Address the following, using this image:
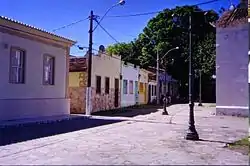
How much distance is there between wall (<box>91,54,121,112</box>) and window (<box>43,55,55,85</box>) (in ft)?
19.9

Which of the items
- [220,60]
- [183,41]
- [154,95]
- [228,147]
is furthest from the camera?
[183,41]

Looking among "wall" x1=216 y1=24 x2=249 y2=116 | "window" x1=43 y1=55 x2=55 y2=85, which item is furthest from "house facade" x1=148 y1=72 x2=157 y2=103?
"window" x1=43 y1=55 x2=55 y2=85

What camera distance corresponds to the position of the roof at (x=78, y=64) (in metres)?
27.5

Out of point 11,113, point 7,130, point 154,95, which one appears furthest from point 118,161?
point 154,95

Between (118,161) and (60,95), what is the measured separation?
48.0 feet

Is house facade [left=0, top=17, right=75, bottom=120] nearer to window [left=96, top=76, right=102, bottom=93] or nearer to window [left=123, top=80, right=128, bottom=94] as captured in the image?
window [left=96, top=76, right=102, bottom=93]

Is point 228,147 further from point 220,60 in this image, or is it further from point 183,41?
point 183,41

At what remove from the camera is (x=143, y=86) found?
4262 centimetres

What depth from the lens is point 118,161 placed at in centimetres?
869

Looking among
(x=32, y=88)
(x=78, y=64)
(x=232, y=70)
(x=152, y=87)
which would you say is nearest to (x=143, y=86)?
(x=152, y=87)

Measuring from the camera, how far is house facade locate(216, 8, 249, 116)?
76.6 feet

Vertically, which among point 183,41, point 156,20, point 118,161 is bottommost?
point 118,161

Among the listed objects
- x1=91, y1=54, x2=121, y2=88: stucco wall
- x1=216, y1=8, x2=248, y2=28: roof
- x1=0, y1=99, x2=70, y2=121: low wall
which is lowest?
x1=0, y1=99, x2=70, y2=121: low wall

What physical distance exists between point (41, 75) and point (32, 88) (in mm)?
1133
